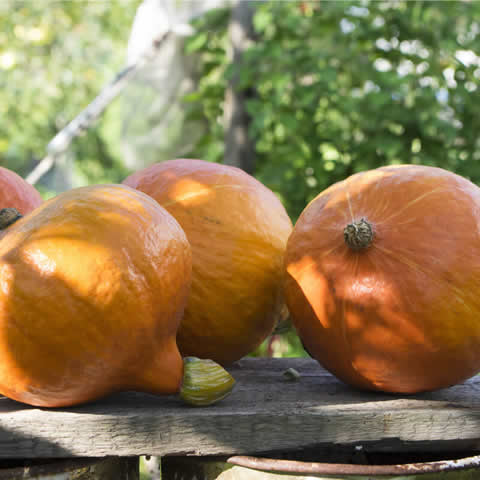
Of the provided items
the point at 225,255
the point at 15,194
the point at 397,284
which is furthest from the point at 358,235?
the point at 15,194

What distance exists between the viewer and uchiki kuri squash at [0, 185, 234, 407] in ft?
3.30

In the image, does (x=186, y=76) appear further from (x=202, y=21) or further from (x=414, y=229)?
(x=414, y=229)

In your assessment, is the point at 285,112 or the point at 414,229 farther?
the point at 285,112

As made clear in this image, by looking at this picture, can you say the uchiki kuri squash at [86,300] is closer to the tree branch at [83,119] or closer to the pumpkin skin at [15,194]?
the pumpkin skin at [15,194]

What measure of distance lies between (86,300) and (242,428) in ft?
1.02

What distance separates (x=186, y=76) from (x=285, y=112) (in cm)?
107

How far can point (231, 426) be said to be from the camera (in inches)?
40.4

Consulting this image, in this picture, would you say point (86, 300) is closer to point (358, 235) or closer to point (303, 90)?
point (358, 235)

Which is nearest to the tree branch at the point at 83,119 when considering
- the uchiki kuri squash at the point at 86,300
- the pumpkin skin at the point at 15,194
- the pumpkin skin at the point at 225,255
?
the pumpkin skin at the point at 15,194

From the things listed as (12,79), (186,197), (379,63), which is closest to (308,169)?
(379,63)

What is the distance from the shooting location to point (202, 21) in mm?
3377

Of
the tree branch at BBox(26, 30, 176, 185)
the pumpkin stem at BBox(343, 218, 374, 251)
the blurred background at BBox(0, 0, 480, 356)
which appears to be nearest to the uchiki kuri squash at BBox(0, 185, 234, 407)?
the pumpkin stem at BBox(343, 218, 374, 251)

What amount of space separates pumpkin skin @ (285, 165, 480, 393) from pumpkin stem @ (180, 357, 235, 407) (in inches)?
7.6

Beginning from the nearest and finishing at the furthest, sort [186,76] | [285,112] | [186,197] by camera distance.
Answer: [186,197] → [285,112] → [186,76]
